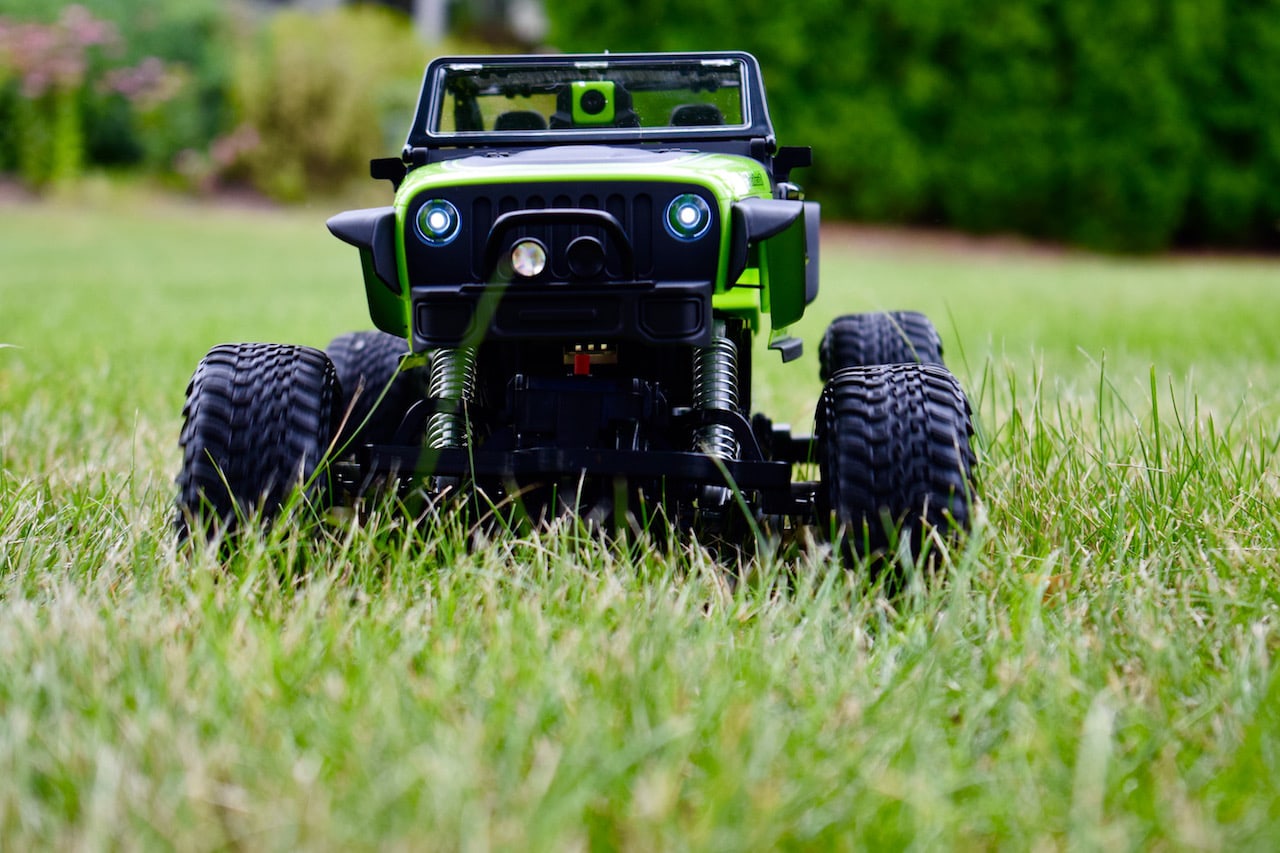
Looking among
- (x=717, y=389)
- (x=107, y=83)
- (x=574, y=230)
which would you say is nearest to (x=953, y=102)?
(x=107, y=83)

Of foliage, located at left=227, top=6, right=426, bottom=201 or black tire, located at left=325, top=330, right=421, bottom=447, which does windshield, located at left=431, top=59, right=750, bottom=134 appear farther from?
foliage, located at left=227, top=6, right=426, bottom=201

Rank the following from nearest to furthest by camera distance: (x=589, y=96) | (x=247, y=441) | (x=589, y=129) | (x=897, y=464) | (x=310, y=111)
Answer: (x=897, y=464) < (x=247, y=441) < (x=589, y=129) < (x=589, y=96) < (x=310, y=111)

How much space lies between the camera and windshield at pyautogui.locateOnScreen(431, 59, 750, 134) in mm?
3652

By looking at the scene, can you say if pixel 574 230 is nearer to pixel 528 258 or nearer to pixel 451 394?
pixel 528 258

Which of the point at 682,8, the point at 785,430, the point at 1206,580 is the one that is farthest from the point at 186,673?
the point at 682,8

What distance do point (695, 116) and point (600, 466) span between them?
4.38ft

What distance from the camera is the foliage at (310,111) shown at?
2147 centimetres

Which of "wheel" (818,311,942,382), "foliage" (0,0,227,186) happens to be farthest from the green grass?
"foliage" (0,0,227,186)

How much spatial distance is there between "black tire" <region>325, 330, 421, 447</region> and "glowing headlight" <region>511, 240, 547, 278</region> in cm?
118

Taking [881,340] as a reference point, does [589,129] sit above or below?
above

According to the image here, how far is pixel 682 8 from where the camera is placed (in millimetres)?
18766

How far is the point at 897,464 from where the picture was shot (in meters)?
2.66

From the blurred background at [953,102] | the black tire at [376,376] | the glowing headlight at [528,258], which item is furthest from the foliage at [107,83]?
the glowing headlight at [528,258]

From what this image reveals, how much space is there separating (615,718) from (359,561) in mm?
1011
